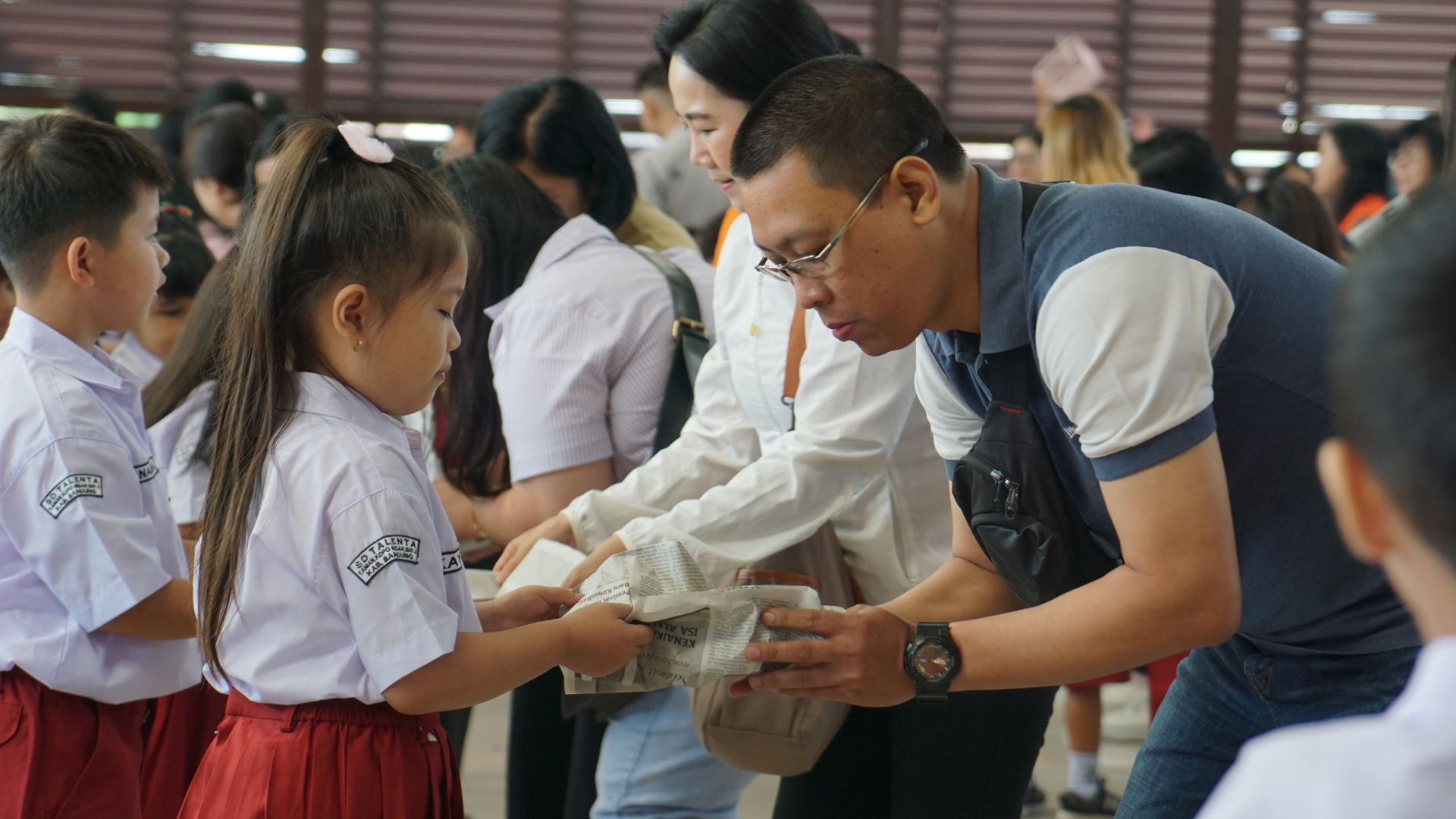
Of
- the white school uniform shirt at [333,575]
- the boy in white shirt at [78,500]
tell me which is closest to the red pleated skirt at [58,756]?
the boy in white shirt at [78,500]

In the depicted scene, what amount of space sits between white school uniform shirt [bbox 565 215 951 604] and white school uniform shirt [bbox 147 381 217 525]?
0.69 metres

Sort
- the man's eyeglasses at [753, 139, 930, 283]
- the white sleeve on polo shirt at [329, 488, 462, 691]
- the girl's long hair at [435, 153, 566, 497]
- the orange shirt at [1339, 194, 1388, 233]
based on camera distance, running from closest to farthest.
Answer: the white sleeve on polo shirt at [329, 488, 462, 691] < the man's eyeglasses at [753, 139, 930, 283] < the girl's long hair at [435, 153, 566, 497] < the orange shirt at [1339, 194, 1388, 233]

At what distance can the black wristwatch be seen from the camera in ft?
4.74

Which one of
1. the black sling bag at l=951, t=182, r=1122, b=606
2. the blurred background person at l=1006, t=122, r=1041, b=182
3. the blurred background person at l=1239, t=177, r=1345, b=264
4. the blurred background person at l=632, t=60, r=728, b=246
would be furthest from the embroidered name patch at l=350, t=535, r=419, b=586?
the blurred background person at l=1006, t=122, r=1041, b=182

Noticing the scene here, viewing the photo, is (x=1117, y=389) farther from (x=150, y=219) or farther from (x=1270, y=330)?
(x=150, y=219)

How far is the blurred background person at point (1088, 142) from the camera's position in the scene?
3.86m

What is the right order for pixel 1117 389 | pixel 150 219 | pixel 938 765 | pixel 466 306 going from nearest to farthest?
pixel 1117 389, pixel 938 765, pixel 150 219, pixel 466 306

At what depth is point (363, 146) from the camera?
148 cm

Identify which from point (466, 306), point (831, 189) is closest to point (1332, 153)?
point (466, 306)

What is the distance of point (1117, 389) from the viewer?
125 centimetres

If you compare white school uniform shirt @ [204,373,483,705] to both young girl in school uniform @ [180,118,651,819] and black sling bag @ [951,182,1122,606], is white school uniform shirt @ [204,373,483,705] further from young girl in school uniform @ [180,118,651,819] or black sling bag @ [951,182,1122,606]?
black sling bag @ [951,182,1122,606]

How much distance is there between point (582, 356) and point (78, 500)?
0.81 meters

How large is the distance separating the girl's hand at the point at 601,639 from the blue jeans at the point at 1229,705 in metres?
0.64

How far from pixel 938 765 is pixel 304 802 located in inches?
33.2
